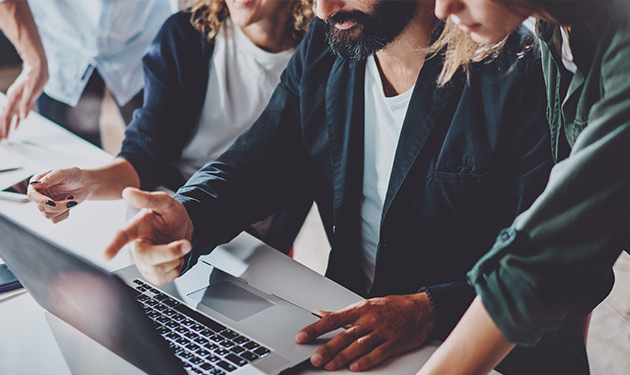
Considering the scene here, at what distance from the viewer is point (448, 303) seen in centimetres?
83

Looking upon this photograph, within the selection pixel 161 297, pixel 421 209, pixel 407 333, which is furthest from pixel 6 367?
pixel 421 209

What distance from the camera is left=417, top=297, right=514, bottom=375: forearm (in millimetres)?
578

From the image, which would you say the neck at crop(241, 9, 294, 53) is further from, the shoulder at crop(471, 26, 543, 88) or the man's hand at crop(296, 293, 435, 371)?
the man's hand at crop(296, 293, 435, 371)

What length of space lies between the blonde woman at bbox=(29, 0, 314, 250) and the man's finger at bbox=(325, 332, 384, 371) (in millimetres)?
665

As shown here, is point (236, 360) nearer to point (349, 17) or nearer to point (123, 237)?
point (123, 237)

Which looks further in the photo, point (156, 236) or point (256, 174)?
point (256, 174)

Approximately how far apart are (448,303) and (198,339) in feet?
1.15

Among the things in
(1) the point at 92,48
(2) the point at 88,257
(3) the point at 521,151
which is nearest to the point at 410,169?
(3) the point at 521,151

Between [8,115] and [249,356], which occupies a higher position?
[8,115]

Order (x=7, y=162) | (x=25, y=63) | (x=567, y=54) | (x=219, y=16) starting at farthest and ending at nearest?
1. (x=25, y=63)
2. (x=219, y=16)
3. (x=7, y=162)
4. (x=567, y=54)

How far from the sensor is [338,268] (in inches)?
42.9

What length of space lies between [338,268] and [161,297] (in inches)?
15.2

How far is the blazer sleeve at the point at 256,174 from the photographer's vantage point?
36.6 inches

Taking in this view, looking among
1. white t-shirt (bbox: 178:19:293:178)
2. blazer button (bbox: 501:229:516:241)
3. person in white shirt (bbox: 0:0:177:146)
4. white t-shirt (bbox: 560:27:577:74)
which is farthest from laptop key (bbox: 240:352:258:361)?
person in white shirt (bbox: 0:0:177:146)
